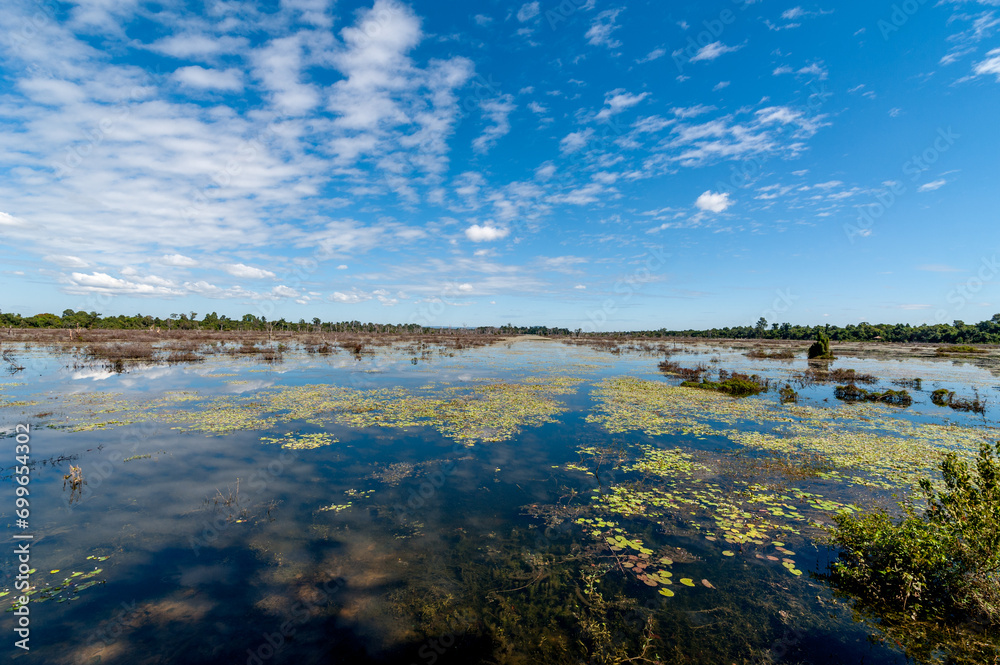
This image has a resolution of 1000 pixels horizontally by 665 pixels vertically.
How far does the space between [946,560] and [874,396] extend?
19913mm

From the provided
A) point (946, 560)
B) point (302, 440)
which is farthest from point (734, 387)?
point (302, 440)

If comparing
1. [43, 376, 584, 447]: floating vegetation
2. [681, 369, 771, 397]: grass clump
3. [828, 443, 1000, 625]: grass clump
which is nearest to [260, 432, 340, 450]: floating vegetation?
[43, 376, 584, 447]: floating vegetation

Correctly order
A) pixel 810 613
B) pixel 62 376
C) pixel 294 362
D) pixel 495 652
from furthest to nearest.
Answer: pixel 294 362 → pixel 62 376 → pixel 810 613 → pixel 495 652

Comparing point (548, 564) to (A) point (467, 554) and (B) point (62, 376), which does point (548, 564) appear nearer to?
(A) point (467, 554)

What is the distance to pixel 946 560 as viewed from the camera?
14.9ft

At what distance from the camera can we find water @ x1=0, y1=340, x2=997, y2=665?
424 cm

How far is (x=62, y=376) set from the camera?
2059 cm

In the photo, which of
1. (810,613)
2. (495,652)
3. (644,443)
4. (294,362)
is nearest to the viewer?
(495,652)

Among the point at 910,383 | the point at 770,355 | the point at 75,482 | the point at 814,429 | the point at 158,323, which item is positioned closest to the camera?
the point at 75,482

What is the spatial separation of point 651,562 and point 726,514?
246 centimetres

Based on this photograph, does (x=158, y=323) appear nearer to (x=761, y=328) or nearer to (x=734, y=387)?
(x=734, y=387)

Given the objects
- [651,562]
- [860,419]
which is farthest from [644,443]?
[860,419]

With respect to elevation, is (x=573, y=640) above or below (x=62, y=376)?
below

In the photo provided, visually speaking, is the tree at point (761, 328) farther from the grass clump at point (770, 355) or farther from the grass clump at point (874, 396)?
the grass clump at point (874, 396)
